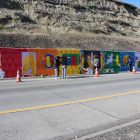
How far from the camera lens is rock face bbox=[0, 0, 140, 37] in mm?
48469

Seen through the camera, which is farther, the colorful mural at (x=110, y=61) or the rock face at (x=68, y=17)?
the rock face at (x=68, y=17)

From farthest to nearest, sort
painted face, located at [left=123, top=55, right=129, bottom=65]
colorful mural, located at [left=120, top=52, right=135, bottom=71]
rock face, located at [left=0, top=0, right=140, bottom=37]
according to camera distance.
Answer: rock face, located at [left=0, top=0, right=140, bottom=37] → painted face, located at [left=123, top=55, right=129, bottom=65] → colorful mural, located at [left=120, top=52, right=135, bottom=71]

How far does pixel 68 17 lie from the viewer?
5609cm

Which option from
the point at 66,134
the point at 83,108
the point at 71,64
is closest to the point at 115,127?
the point at 66,134

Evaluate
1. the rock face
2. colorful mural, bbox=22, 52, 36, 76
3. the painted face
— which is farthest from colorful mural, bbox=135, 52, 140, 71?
the rock face

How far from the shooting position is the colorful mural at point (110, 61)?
32.5 metres

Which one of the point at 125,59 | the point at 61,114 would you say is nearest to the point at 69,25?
the point at 125,59

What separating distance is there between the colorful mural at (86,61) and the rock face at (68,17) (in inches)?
656

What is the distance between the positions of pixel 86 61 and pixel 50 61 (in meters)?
4.38

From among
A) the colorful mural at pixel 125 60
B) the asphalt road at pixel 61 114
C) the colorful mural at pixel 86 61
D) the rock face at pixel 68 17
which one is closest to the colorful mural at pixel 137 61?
the colorful mural at pixel 125 60

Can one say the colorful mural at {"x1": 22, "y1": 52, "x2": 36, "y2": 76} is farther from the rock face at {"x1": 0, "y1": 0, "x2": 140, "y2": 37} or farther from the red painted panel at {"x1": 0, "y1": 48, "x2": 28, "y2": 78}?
the rock face at {"x1": 0, "y1": 0, "x2": 140, "y2": 37}

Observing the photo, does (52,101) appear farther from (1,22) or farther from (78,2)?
(78,2)

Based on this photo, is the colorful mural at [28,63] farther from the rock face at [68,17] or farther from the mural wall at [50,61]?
the rock face at [68,17]

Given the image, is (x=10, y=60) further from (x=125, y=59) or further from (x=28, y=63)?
(x=125, y=59)
